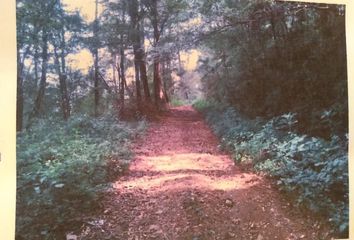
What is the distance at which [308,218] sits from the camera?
3004mm

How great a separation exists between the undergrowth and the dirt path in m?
0.10

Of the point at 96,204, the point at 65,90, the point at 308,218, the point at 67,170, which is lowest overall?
the point at 308,218

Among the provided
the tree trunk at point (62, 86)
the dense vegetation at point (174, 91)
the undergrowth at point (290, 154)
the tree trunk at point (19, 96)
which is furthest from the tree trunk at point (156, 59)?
the tree trunk at point (19, 96)

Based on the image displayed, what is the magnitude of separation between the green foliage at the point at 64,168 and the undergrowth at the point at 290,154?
0.62 meters

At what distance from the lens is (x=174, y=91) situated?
3037 mm

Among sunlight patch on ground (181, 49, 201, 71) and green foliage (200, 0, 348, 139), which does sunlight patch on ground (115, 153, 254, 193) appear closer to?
green foliage (200, 0, 348, 139)

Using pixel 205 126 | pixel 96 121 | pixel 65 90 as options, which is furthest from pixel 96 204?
pixel 205 126

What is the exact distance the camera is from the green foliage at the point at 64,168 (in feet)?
8.55

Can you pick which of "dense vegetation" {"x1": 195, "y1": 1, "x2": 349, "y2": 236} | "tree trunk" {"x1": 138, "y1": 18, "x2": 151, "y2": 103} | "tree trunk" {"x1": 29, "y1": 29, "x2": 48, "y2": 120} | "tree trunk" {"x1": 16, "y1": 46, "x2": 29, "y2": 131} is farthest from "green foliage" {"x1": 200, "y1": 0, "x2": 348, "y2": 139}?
"tree trunk" {"x1": 16, "y1": 46, "x2": 29, "y2": 131}

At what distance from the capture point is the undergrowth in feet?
10.1

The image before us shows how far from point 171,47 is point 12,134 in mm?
1074

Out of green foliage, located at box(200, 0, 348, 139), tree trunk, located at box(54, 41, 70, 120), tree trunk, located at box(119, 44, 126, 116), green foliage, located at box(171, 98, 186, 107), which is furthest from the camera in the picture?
green foliage, located at box(200, 0, 348, 139)

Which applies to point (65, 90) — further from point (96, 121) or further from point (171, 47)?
point (171, 47)

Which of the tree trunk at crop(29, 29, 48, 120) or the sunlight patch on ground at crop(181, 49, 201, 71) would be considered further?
the sunlight patch on ground at crop(181, 49, 201, 71)
